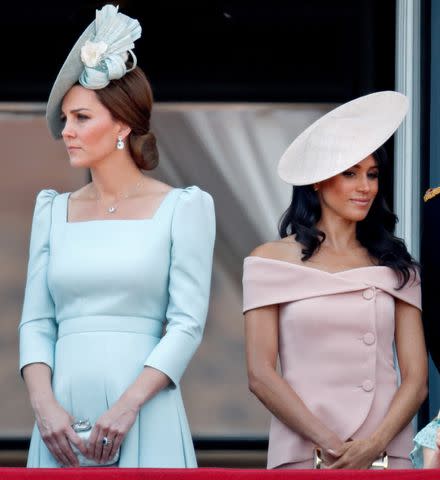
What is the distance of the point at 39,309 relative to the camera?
13.0 feet

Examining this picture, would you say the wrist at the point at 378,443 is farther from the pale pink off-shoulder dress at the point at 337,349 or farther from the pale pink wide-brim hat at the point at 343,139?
the pale pink wide-brim hat at the point at 343,139

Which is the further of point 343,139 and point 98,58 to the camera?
point 343,139

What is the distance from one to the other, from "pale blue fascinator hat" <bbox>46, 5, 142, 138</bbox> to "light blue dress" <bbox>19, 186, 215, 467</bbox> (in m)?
0.35

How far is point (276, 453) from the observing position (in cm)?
406

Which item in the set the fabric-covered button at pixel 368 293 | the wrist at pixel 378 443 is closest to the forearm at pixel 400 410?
the wrist at pixel 378 443

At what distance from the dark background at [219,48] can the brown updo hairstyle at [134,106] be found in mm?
2348

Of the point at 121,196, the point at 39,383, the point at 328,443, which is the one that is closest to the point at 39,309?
the point at 39,383

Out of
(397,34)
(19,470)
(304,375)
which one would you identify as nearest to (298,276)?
(304,375)

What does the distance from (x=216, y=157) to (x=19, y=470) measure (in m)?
3.75

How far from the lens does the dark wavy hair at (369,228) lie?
420cm

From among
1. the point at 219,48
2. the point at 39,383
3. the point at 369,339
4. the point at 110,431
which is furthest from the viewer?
the point at 219,48

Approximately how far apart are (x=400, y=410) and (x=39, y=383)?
0.92 metres

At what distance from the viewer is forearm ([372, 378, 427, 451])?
13.0 ft

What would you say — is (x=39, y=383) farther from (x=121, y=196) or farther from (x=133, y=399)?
(x=121, y=196)
